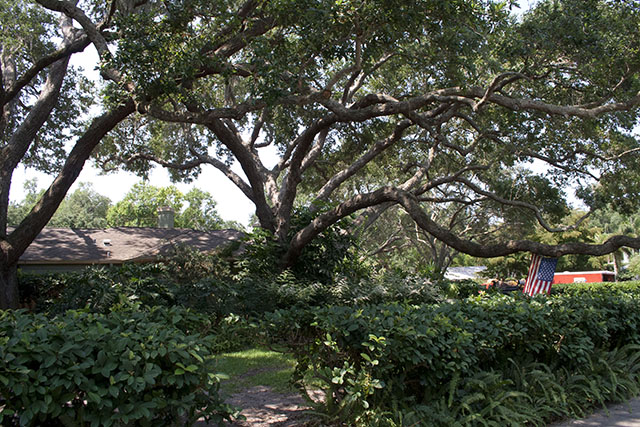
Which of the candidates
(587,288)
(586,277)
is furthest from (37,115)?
(586,277)

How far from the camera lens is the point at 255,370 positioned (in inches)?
351

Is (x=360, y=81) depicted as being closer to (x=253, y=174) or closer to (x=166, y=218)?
(x=253, y=174)

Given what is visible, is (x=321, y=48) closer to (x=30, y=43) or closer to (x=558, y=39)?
(x=558, y=39)

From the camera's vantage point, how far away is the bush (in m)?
3.31

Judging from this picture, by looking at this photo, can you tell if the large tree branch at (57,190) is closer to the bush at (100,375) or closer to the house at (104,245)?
the house at (104,245)

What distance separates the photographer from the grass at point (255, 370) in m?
7.65

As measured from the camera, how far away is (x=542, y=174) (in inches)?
675

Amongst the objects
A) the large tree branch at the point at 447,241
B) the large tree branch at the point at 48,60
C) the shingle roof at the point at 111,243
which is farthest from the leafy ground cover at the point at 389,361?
the shingle roof at the point at 111,243

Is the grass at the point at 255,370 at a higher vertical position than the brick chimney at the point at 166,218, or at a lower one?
lower

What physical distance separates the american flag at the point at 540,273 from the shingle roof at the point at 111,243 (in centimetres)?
1228

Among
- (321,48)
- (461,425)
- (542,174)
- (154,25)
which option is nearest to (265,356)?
(461,425)

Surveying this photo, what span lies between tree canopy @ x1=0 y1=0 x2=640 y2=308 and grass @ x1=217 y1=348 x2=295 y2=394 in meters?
2.97

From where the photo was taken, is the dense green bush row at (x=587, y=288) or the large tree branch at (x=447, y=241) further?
the dense green bush row at (x=587, y=288)

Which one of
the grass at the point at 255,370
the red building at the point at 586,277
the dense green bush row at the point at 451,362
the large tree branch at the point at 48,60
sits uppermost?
the large tree branch at the point at 48,60
